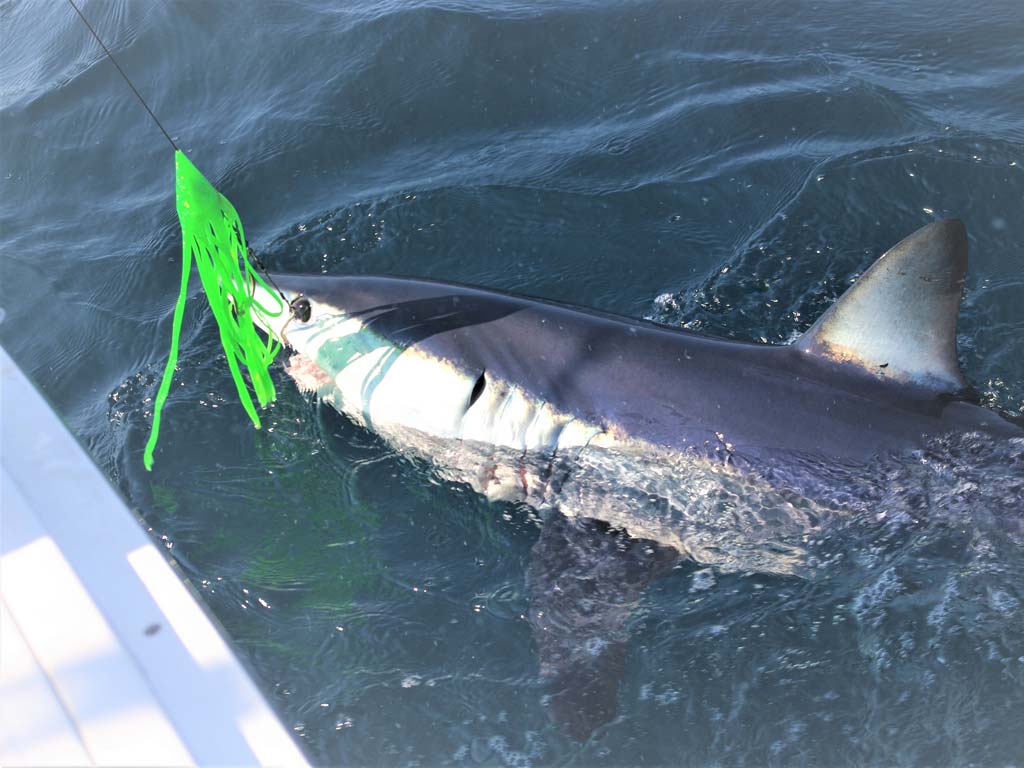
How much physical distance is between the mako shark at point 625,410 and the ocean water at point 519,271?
9 centimetres

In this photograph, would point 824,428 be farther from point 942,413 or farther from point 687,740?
point 687,740

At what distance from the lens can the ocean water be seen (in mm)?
2535

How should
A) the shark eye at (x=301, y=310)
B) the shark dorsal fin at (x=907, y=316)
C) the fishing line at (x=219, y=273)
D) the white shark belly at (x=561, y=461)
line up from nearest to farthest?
the fishing line at (x=219, y=273) < the shark dorsal fin at (x=907, y=316) < the white shark belly at (x=561, y=461) < the shark eye at (x=301, y=310)

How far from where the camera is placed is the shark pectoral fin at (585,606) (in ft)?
8.13

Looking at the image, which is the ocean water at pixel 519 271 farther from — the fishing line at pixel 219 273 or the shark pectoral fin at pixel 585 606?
the fishing line at pixel 219 273

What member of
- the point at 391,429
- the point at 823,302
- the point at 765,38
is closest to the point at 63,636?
the point at 391,429

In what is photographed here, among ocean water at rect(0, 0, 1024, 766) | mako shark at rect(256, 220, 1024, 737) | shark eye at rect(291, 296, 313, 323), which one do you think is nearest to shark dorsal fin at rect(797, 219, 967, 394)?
mako shark at rect(256, 220, 1024, 737)

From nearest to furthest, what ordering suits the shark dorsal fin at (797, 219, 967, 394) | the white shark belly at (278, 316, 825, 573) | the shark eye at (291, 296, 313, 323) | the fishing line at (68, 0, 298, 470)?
the fishing line at (68, 0, 298, 470) < the shark dorsal fin at (797, 219, 967, 394) < the white shark belly at (278, 316, 825, 573) < the shark eye at (291, 296, 313, 323)

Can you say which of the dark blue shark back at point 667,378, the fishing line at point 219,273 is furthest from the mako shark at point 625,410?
the fishing line at point 219,273

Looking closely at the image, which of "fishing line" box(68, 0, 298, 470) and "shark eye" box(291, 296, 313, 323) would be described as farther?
"shark eye" box(291, 296, 313, 323)

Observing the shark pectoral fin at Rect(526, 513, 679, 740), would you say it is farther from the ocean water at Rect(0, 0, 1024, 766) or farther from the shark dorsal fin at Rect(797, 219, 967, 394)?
the shark dorsal fin at Rect(797, 219, 967, 394)

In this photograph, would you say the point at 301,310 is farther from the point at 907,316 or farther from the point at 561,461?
the point at 907,316

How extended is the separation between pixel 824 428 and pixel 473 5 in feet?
14.0

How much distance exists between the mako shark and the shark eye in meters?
0.01
